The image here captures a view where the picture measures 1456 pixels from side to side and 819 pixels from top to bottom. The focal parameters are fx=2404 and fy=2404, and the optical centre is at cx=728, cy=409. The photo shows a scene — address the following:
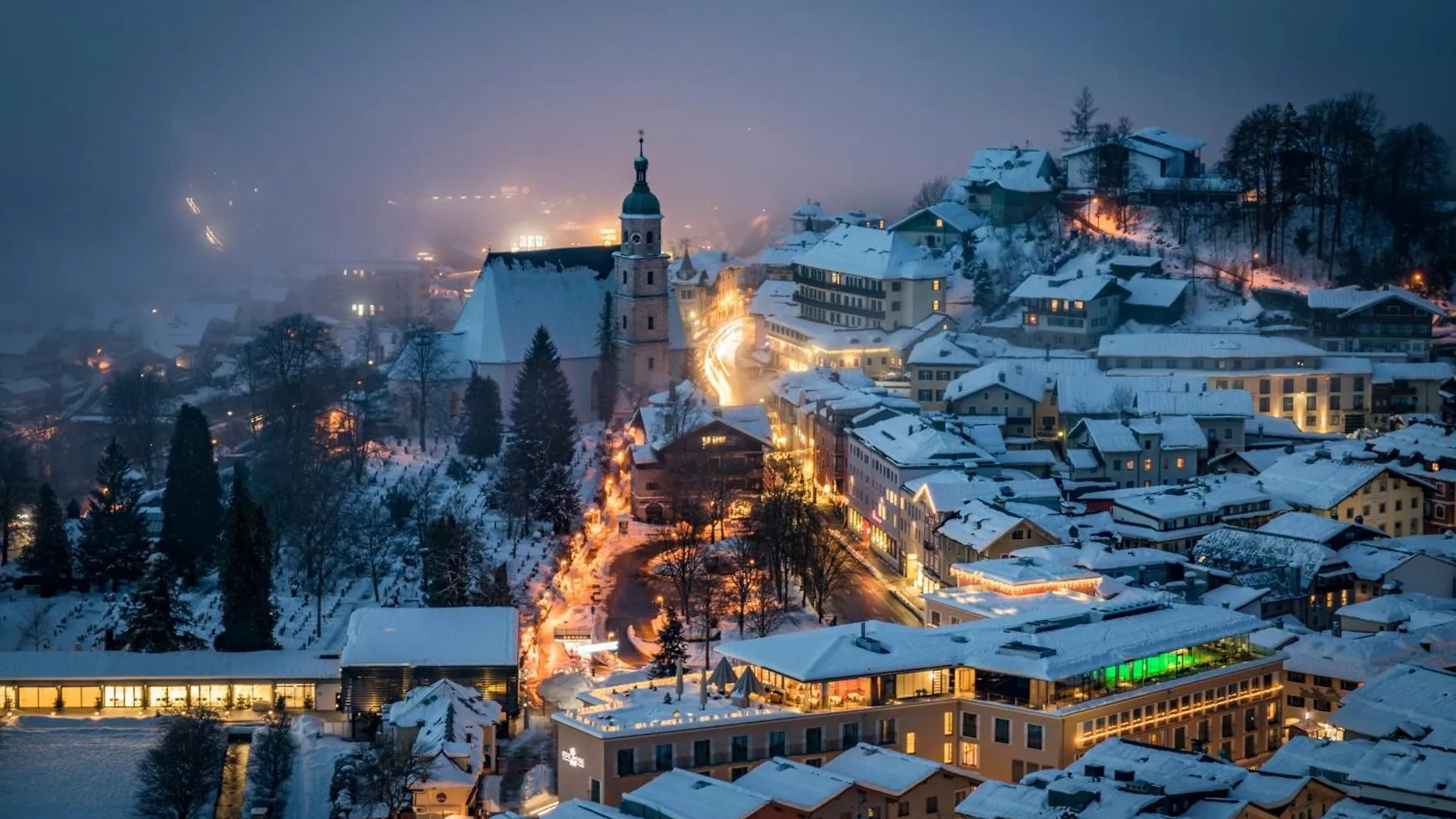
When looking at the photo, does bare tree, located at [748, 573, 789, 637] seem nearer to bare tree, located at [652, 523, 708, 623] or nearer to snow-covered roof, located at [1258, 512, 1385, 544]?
bare tree, located at [652, 523, 708, 623]

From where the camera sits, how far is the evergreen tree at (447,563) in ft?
158

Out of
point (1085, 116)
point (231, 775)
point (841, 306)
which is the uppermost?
point (1085, 116)

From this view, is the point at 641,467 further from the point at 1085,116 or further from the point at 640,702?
the point at 1085,116

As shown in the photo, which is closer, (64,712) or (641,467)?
(64,712)

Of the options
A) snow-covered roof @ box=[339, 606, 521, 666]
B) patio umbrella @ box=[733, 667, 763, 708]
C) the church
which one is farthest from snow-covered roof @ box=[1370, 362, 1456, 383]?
patio umbrella @ box=[733, 667, 763, 708]

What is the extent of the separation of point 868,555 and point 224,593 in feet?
55.0

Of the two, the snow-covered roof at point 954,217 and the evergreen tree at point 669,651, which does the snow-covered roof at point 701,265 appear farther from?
the evergreen tree at point 669,651

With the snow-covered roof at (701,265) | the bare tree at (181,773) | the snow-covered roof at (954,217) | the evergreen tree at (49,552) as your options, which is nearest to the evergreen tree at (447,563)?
the evergreen tree at (49,552)

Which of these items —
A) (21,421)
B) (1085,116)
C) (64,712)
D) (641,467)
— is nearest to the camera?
(64,712)

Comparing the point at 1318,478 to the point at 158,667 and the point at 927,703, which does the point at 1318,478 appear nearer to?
the point at 927,703

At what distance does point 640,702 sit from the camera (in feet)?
127

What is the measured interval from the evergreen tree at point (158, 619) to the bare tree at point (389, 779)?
741cm

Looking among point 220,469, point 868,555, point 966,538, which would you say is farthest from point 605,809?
point 220,469

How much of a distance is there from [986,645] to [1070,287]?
32328mm
